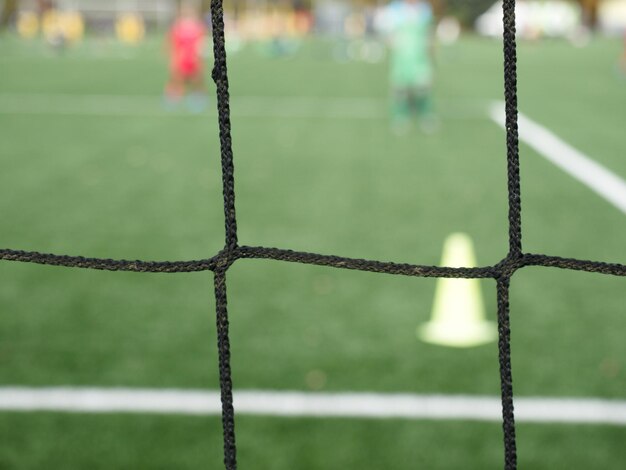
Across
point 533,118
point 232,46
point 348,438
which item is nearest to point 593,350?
point 348,438

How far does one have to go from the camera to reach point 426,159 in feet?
23.4

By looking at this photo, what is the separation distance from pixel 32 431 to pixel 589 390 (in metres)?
1.60

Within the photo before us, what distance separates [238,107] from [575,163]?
464 centimetres

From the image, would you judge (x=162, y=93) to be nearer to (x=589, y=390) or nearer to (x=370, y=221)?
(x=370, y=221)

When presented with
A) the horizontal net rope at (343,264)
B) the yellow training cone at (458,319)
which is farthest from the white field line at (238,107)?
the horizontal net rope at (343,264)

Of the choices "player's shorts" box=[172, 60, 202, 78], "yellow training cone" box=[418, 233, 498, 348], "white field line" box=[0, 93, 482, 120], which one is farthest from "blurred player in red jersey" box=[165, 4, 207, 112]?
"yellow training cone" box=[418, 233, 498, 348]

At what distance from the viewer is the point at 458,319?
10.8 ft

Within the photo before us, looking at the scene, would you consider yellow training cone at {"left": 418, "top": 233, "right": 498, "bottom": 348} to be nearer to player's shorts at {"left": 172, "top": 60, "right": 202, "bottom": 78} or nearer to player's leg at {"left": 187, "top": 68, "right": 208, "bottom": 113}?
player's leg at {"left": 187, "top": 68, "right": 208, "bottom": 113}

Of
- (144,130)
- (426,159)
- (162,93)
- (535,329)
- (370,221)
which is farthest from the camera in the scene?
(162,93)

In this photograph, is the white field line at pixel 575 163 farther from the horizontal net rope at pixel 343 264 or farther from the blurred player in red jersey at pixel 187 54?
the blurred player in red jersey at pixel 187 54

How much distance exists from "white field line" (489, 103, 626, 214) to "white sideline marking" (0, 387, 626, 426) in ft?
9.29

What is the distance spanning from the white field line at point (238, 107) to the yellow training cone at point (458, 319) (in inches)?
251

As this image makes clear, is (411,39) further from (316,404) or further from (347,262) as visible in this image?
(347,262)

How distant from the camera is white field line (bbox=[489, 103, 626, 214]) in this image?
5.76m
